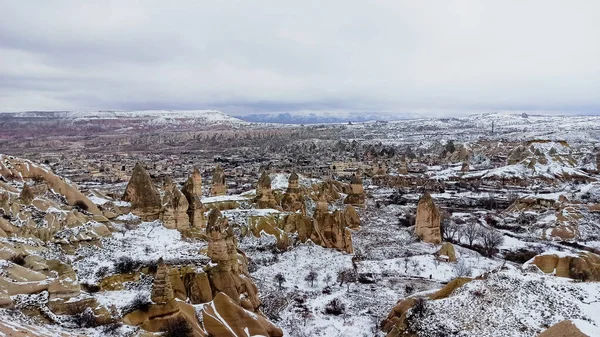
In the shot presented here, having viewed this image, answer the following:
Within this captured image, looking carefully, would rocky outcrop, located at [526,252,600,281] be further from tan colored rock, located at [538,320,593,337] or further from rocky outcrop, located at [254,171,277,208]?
rocky outcrop, located at [254,171,277,208]

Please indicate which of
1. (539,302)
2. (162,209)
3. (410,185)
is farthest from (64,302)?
(410,185)

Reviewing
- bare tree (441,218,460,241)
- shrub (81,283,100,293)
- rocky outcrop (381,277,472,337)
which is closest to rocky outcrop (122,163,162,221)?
shrub (81,283,100,293)

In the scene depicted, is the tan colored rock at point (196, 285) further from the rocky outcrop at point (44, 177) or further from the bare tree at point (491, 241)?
the bare tree at point (491, 241)

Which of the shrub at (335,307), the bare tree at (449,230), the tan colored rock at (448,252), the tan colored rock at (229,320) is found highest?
the tan colored rock at (229,320)

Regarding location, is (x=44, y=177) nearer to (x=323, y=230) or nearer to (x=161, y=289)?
A: (x=161, y=289)

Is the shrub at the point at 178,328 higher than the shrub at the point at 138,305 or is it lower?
lower

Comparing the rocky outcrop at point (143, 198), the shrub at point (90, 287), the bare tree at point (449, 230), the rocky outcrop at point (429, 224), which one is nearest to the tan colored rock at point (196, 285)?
the shrub at point (90, 287)

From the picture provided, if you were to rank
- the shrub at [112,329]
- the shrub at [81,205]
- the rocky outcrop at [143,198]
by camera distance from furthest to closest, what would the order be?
the rocky outcrop at [143,198]
the shrub at [81,205]
the shrub at [112,329]
